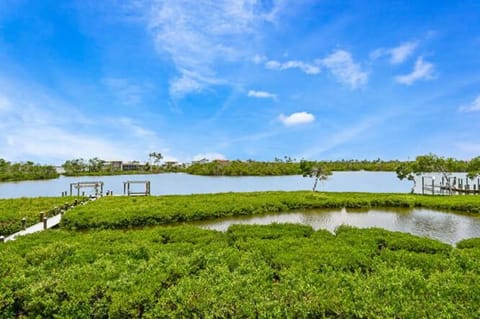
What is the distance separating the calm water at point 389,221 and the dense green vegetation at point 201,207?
134 cm

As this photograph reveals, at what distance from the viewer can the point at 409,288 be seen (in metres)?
4.77

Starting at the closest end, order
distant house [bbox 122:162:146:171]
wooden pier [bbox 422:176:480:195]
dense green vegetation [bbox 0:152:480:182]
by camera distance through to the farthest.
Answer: wooden pier [bbox 422:176:480:195] < dense green vegetation [bbox 0:152:480:182] < distant house [bbox 122:162:146:171]

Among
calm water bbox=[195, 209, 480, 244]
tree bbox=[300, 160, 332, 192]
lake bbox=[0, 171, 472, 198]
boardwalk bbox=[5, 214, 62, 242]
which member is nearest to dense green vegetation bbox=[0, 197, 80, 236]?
boardwalk bbox=[5, 214, 62, 242]

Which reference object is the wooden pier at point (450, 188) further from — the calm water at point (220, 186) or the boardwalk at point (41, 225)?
the boardwalk at point (41, 225)

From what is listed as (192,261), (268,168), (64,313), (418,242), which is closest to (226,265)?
(192,261)

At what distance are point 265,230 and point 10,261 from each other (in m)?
7.32

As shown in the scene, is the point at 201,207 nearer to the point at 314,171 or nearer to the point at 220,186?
the point at 314,171

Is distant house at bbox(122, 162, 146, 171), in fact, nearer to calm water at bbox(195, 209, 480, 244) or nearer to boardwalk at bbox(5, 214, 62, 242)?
boardwalk at bbox(5, 214, 62, 242)

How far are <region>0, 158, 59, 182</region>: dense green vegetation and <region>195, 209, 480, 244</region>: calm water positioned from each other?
63027 millimetres

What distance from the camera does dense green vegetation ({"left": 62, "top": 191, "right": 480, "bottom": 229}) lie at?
1577 cm

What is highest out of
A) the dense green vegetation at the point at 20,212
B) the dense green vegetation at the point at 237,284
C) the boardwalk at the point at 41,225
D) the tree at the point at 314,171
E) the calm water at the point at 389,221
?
the tree at the point at 314,171

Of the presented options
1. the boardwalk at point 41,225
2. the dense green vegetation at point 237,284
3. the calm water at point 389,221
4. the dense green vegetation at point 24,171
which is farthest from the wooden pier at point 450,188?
the dense green vegetation at point 24,171

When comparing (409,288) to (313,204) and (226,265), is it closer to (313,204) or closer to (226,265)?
(226,265)

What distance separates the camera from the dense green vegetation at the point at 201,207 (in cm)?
1577
